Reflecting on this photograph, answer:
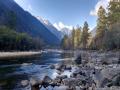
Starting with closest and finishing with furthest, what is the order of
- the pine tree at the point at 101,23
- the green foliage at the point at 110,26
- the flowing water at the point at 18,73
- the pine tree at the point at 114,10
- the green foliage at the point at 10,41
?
the flowing water at the point at 18,73
the green foliage at the point at 110,26
the pine tree at the point at 114,10
the pine tree at the point at 101,23
the green foliage at the point at 10,41

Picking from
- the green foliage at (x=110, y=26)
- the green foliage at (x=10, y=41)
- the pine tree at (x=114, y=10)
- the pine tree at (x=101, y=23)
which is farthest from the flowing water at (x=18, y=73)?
the green foliage at (x=10, y=41)

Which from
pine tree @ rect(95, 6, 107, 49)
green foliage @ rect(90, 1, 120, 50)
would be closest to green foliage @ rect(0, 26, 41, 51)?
green foliage @ rect(90, 1, 120, 50)

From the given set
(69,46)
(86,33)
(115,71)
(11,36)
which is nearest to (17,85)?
(115,71)

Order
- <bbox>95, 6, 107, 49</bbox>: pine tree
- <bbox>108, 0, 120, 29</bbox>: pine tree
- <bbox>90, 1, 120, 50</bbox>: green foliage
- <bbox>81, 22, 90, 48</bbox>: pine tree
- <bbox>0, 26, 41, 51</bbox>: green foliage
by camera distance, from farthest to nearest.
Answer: <bbox>81, 22, 90, 48</bbox>: pine tree, <bbox>0, 26, 41, 51</bbox>: green foliage, <bbox>95, 6, 107, 49</bbox>: pine tree, <bbox>108, 0, 120, 29</bbox>: pine tree, <bbox>90, 1, 120, 50</bbox>: green foliage

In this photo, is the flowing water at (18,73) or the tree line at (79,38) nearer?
the flowing water at (18,73)

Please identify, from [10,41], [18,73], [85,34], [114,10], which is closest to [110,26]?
[114,10]

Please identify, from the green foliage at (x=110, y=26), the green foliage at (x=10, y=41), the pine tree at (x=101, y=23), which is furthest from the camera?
the green foliage at (x=10, y=41)

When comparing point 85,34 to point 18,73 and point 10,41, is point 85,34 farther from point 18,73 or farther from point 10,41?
point 18,73

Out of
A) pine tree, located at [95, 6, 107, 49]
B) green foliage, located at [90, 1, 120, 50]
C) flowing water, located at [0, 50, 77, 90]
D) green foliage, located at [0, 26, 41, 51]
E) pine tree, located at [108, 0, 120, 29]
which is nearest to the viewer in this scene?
flowing water, located at [0, 50, 77, 90]

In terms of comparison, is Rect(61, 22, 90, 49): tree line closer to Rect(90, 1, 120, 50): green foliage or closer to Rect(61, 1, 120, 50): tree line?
Rect(61, 1, 120, 50): tree line

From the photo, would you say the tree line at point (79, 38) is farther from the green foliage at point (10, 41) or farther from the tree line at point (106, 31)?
the green foliage at point (10, 41)

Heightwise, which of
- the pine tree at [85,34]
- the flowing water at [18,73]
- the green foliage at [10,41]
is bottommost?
the flowing water at [18,73]

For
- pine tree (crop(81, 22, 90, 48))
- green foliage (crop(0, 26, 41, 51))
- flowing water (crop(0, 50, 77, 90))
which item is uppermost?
pine tree (crop(81, 22, 90, 48))

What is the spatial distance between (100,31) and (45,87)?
246 ft
